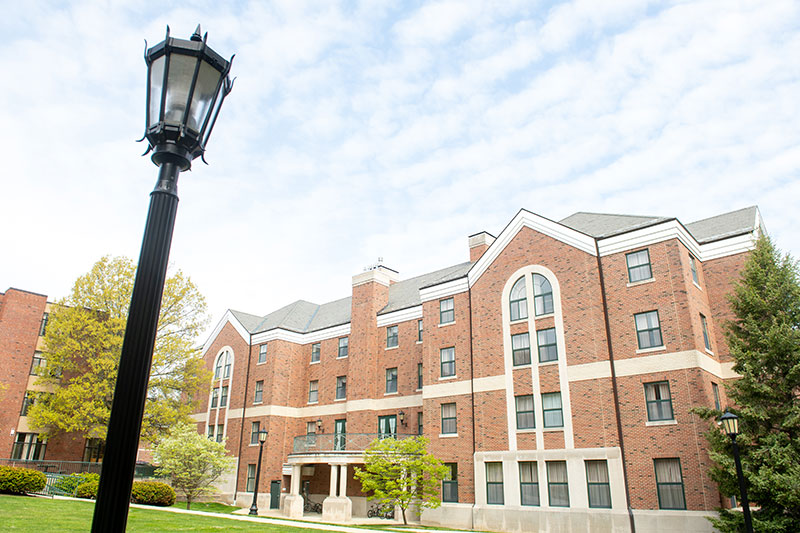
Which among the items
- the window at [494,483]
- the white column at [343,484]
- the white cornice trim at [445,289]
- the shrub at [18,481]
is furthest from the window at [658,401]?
the shrub at [18,481]

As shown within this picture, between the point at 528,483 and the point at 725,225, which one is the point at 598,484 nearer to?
the point at 528,483

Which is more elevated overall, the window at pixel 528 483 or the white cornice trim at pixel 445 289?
the white cornice trim at pixel 445 289

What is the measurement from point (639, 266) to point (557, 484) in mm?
9715

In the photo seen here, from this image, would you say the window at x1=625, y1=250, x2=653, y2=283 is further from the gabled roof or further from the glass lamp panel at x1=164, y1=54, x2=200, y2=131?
the glass lamp panel at x1=164, y1=54, x2=200, y2=131

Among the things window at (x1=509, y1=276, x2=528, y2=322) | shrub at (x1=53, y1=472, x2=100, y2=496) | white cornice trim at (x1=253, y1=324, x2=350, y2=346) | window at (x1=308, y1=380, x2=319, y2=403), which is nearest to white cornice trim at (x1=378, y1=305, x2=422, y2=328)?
white cornice trim at (x1=253, y1=324, x2=350, y2=346)

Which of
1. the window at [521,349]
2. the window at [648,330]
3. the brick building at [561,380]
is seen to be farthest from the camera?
the window at [521,349]

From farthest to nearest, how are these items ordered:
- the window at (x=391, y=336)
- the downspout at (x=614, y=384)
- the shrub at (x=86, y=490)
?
the window at (x=391, y=336) < the shrub at (x=86, y=490) < the downspout at (x=614, y=384)

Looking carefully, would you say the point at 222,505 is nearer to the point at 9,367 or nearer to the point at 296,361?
the point at 296,361

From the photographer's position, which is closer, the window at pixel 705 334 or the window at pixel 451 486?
the window at pixel 705 334

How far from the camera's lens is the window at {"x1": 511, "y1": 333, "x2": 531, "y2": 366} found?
2558cm

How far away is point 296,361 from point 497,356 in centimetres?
1751

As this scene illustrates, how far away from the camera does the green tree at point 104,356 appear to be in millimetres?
28484

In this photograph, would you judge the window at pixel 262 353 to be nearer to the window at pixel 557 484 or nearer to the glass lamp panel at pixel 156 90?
the window at pixel 557 484

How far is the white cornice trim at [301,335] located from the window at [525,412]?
14805mm
